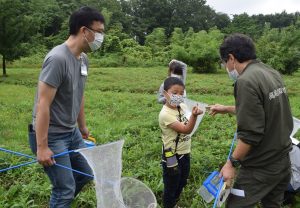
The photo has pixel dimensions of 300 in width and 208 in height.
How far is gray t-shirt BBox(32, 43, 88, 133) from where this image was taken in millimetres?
2898

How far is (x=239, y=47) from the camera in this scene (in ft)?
9.22

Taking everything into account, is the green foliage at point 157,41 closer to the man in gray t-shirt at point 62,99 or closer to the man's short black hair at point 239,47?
the man in gray t-shirt at point 62,99

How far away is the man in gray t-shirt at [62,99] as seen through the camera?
9.47ft

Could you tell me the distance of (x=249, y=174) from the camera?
293cm

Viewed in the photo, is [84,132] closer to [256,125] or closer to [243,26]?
[256,125]

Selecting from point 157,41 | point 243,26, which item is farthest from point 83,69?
point 243,26

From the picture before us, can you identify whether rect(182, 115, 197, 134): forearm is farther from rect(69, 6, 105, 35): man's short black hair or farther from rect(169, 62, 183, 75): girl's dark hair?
rect(169, 62, 183, 75): girl's dark hair

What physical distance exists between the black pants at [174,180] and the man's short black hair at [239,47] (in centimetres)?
135

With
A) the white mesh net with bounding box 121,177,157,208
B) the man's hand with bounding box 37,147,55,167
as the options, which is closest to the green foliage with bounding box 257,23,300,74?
the white mesh net with bounding box 121,177,157,208

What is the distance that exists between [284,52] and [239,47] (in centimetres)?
1929

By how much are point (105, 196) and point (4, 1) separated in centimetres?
1592

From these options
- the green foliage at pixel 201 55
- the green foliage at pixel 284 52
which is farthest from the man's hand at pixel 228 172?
the green foliage at pixel 201 55

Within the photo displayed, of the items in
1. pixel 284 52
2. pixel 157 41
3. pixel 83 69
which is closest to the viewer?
pixel 83 69

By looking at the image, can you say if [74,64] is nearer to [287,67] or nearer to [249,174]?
[249,174]
